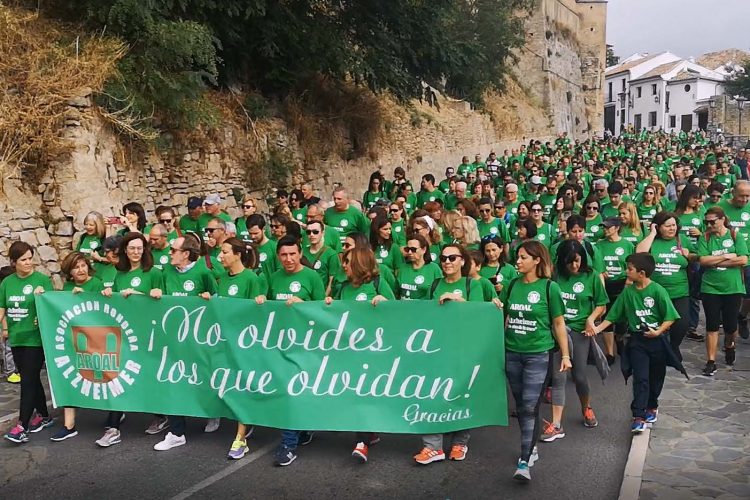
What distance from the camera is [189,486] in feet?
18.9

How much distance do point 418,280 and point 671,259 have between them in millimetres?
2844

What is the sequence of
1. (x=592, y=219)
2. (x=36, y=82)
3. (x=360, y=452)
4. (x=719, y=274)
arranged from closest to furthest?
1. (x=360, y=452)
2. (x=719, y=274)
3. (x=592, y=219)
4. (x=36, y=82)

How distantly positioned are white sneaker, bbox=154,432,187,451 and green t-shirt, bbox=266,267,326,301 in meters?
1.46

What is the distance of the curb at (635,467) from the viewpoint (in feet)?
17.4

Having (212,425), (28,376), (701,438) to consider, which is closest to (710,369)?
(701,438)

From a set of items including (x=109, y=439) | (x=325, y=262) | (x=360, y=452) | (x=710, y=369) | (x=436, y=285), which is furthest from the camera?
(x=710, y=369)

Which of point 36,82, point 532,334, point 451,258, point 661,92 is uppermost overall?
point 661,92

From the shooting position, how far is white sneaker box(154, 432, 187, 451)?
654cm

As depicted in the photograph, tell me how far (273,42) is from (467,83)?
833 centimetres

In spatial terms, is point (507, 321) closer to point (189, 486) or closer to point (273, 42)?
point (189, 486)

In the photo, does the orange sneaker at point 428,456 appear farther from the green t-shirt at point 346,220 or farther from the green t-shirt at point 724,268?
the green t-shirt at point 346,220

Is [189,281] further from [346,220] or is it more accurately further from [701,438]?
[701,438]

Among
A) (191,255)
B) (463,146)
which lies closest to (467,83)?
(463,146)

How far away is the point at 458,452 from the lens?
6207 mm
